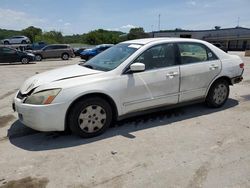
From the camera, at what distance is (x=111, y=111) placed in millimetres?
4207

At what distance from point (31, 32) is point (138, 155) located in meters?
76.7

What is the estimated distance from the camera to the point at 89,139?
4.05 metres

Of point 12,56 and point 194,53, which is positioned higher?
point 194,53

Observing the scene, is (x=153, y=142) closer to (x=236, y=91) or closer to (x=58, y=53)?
(x=236, y=91)

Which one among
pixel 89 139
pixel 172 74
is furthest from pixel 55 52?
pixel 89 139

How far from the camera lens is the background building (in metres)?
55.8

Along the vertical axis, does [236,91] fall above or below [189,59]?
below

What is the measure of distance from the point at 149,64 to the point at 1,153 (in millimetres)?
2759

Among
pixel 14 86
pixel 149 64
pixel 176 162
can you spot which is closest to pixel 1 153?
pixel 176 162

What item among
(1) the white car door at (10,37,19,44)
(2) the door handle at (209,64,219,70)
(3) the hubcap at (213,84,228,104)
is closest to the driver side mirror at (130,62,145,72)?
(2) the door handle at (209,64,219,70)

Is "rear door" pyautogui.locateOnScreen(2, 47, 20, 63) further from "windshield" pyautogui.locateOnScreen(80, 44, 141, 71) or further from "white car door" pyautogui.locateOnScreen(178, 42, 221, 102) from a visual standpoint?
"white car door" pyautogui.locateOnScreen(178, 42, 221, 102)

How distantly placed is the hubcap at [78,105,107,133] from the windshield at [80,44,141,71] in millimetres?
740

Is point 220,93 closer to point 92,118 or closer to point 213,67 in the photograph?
point 213,67

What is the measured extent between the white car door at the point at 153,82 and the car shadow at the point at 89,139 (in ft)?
1.16
